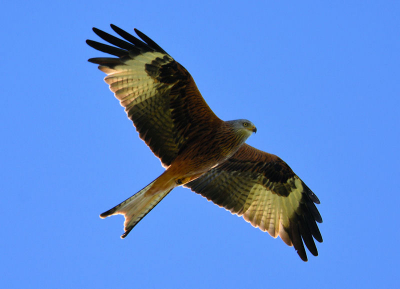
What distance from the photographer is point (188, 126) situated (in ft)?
31.9

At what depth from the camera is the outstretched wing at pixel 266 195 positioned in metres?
10.8

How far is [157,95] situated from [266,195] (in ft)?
10.9

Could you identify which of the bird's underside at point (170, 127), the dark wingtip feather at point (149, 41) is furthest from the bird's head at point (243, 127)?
the dark wingtip feather at point (149, 41)

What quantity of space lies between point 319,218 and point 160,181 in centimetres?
348

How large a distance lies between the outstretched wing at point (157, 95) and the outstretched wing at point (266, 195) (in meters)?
1.33

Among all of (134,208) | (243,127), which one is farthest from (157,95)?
(134,208)

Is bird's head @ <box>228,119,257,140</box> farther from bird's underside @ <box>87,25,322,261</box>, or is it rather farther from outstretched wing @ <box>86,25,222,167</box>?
outstretched wing @ <box>86,25,222,167</box>

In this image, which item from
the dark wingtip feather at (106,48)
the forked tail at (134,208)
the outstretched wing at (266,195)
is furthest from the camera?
the outstretched wing at (266,195)

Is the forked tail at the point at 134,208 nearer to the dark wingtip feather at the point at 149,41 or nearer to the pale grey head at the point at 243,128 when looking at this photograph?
the pale grey head at the point at 243,128

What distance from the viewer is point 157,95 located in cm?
952

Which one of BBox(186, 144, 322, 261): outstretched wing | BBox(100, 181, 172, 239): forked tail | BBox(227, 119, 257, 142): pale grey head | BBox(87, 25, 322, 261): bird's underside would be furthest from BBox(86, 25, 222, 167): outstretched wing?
BBox(186, 144, 322, 261): outstretched wing

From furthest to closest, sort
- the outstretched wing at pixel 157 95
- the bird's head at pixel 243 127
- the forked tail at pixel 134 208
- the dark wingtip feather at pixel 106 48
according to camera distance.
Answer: the bird's head at pixel 243 127
the forked tail at pixel 134 208
the outstretched wing at pixel 157 95
the dark wingtip feather at pixel 106 48

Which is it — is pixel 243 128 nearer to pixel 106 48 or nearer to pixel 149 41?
pixel 149 41

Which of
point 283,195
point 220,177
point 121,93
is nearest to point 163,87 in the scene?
point 121,93
